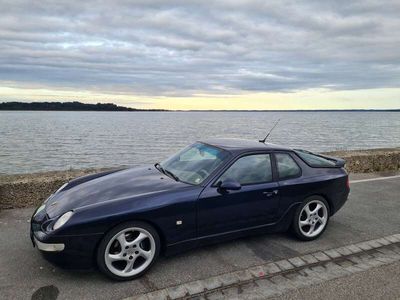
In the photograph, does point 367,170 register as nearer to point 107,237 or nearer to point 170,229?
point 170,229

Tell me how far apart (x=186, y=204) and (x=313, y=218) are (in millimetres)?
1909

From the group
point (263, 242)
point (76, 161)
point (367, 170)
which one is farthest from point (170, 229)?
point (76, 161)

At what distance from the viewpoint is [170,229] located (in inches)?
143

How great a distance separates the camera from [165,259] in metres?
3.91

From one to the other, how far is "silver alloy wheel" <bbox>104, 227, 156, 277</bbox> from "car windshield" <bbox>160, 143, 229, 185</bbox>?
2.71ft

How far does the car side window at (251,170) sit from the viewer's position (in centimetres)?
410

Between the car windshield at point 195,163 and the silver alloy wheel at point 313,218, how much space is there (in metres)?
1.36

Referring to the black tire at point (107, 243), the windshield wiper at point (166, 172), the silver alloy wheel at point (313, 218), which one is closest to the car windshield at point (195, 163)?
the windshield wiper at point (166, 172)

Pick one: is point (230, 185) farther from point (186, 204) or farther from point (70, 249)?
point (70, 249)

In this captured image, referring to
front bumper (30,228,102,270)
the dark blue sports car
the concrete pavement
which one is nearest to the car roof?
the dark blue sports car

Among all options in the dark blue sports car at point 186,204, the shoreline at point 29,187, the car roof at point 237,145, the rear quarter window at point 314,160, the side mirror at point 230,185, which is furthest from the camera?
the shoreline at point 29,187

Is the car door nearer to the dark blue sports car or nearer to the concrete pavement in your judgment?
the dark blue sports car

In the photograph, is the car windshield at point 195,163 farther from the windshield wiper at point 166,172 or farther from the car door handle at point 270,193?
the car door handle at point 270,193

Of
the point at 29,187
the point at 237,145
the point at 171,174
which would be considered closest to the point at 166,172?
the point at 171,174
